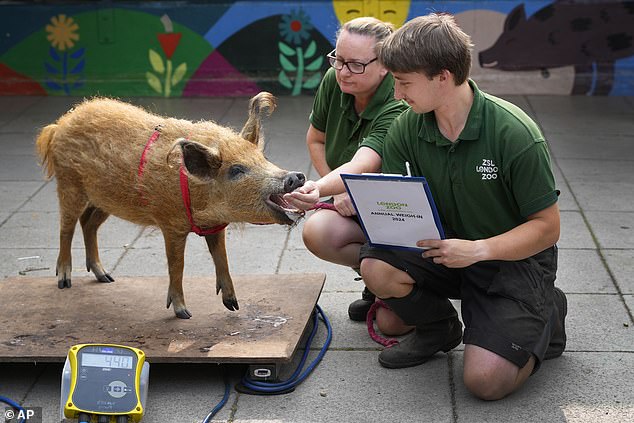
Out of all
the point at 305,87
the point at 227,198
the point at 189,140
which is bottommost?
the point at 305,87

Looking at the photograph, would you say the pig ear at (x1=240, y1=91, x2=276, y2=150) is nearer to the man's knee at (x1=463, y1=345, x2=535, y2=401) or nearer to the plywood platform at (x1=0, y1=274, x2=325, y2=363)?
the plywood platform at (x1=0, y1=274, x2=325, y2=363)

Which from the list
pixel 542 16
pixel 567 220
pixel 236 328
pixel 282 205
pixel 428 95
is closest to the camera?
pixel 428 95

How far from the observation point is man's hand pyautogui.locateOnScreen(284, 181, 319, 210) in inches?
165

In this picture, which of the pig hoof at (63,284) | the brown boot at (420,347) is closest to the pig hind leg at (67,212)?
the pig hoof at (63,284)

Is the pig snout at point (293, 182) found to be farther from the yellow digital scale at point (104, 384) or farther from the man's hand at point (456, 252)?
the yellow digital scale at point (104, 384)

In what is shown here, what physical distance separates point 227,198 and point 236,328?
679mm

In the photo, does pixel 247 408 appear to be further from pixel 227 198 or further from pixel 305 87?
pixel 305 87

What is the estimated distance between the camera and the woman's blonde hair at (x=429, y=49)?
12.8 feet

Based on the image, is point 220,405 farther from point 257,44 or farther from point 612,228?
point 257,44

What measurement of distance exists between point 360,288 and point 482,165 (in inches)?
65.1

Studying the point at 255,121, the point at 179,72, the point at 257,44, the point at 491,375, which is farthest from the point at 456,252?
the point at 179,72

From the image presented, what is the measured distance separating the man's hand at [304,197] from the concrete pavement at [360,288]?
852 millimetres

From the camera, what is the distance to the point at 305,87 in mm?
10242

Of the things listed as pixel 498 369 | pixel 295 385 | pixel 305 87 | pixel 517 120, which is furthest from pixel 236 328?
pixel 305 87
